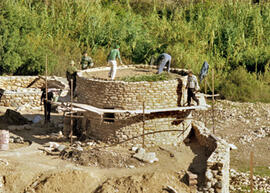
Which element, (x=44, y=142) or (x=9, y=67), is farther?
(x=9, y=67)

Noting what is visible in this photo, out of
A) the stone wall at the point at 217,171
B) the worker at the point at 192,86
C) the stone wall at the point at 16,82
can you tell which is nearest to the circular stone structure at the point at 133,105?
the worker at the point at 192,86

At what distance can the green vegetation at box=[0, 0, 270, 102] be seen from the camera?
26922 mm

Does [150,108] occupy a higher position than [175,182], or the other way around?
[150,108]

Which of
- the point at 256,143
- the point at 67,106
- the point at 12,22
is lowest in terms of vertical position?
the point at 256,143

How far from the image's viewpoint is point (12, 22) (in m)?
26.9

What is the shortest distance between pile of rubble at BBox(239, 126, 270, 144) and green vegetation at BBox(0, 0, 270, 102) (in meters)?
4.31

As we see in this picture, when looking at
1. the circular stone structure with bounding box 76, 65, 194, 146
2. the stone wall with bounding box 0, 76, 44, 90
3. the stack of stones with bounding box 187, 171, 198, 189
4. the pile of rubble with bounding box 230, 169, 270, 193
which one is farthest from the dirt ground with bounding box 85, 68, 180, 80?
the stone wall with bounding box 0, 76, 44, 90

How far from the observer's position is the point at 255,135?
21938mm

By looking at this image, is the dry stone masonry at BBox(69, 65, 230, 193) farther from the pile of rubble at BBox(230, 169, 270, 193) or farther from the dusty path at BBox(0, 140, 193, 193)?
the dusty path at BBox(0, 140, 193, 193)

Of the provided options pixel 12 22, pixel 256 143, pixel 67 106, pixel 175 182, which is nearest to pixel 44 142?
pixel 67 106

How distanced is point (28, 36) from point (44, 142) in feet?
36.5

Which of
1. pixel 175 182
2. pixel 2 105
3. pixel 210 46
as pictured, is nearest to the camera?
pixel 175 182

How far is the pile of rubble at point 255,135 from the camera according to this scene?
21.4 meters

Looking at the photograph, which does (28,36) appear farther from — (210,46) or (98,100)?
(98,100)
